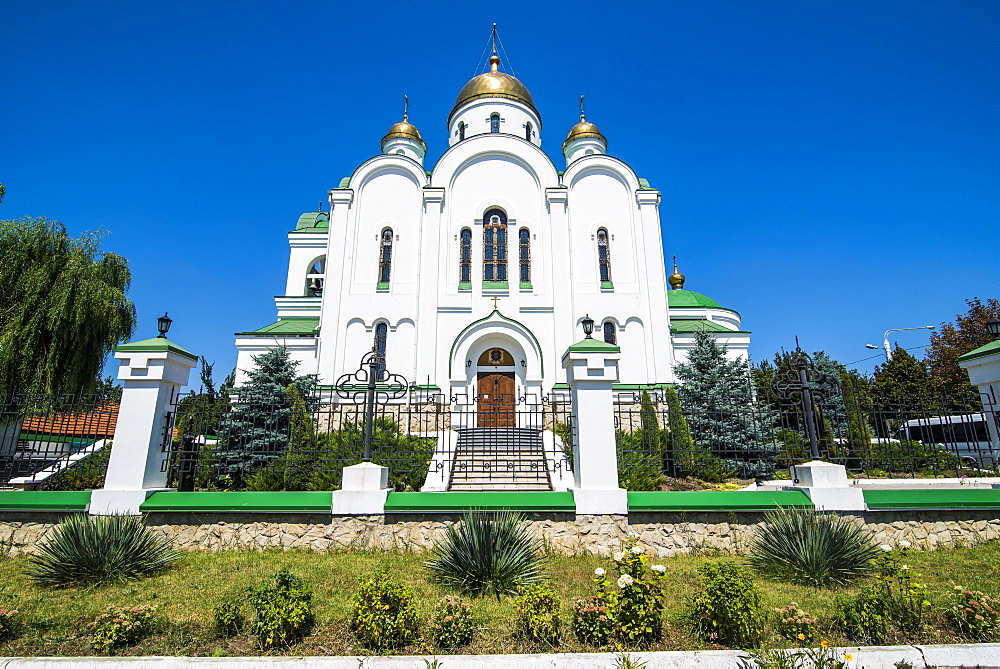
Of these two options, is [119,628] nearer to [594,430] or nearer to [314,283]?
[594,430]

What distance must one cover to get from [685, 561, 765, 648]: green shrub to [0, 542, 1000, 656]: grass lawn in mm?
191

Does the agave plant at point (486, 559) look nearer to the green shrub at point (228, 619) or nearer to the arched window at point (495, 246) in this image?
the green shrub at point (228, 619)

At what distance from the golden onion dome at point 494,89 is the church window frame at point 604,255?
895 centimetres

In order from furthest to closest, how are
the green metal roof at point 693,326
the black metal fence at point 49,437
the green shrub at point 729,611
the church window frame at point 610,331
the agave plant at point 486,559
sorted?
the green metal roof at point 693,326, the church window frame at point 610,331, the black metal fence at point 49,437, the agave plant at point 486,559, the green shrub at point 729,611

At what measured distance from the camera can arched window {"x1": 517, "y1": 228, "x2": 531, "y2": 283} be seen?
19.5 m

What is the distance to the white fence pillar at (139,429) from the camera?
692 centimetres

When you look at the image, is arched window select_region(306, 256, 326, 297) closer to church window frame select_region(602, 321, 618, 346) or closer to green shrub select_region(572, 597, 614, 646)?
church window frame select_region(602, 321, 618, 346)

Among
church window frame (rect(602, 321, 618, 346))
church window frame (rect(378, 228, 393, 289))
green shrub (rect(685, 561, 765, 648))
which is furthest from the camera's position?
church window frame (rect(378, 228, 393, 289))

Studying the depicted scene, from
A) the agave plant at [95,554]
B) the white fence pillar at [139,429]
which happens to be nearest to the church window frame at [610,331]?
the white fence pillar at [139,429]

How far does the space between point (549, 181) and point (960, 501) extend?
16450mm

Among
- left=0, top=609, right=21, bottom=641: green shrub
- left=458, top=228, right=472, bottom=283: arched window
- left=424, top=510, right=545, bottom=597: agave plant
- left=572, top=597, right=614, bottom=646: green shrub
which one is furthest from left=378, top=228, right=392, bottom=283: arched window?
left=572, top=597, right=614, bottom=646: green shrub

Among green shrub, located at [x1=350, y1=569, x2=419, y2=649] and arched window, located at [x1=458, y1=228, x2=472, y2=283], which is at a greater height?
arched window, located at [x1=458, y1=228, x2=472, y2=283]

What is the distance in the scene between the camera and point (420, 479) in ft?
34.2

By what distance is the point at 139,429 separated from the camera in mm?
7141
